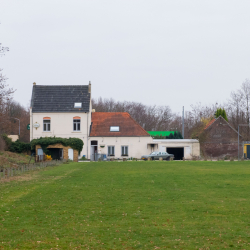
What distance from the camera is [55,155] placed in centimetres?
4947

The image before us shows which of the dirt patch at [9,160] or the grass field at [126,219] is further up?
the dirt patch at [9,160]

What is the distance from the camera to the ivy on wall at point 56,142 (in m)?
47.9

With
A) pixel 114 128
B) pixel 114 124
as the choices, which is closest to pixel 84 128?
pixel 114 128

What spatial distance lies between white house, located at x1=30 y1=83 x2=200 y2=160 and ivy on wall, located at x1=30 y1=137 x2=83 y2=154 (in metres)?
3.33

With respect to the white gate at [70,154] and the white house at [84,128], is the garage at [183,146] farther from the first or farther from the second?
the white gate at [70,154]

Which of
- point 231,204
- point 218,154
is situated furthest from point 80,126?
point 231,204

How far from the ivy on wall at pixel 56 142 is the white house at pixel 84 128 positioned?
10.9ft

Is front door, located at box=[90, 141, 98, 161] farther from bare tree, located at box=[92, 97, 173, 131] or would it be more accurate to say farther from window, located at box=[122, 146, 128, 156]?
bare tree, located at box=[92, 97, 173, 131]

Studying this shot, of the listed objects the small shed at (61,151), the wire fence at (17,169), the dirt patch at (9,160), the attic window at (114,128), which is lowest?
the wire fence at (17,169)

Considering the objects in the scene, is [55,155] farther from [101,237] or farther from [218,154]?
[101,237]

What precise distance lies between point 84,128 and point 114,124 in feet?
15.3

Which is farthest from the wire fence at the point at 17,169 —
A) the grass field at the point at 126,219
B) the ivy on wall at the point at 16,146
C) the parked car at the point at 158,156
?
the parked car at the point at 158,156

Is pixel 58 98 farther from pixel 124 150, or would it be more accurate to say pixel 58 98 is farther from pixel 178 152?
pixel 178 152

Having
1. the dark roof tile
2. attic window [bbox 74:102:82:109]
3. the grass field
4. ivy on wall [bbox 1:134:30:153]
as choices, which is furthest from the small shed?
the grass field
